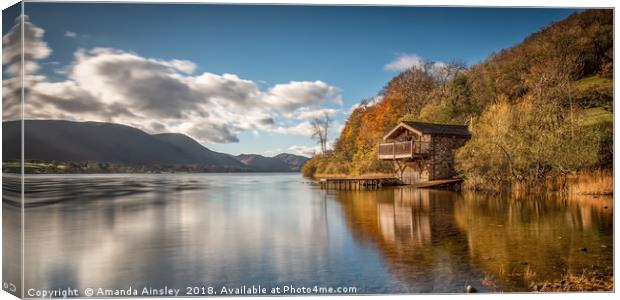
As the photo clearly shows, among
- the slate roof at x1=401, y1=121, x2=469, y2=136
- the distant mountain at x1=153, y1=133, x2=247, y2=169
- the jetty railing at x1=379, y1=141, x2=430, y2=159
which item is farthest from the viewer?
the jetty railing at x1=379, y1=141, x2=430, y2=159

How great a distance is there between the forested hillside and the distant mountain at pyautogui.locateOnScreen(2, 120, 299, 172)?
3.50 m

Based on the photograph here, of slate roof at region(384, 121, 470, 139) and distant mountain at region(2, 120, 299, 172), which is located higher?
A: slate roof at region(384, 121, 470, 139)

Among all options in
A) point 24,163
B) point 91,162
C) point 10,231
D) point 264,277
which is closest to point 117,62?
point 24,163

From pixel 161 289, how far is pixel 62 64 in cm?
336

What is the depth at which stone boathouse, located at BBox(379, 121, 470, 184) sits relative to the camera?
18.8 metres

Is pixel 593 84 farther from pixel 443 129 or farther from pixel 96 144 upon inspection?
pixel 96 144

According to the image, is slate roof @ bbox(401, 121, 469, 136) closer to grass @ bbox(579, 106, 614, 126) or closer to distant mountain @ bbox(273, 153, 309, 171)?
grass @ bbox(579, 106, 614, 126)

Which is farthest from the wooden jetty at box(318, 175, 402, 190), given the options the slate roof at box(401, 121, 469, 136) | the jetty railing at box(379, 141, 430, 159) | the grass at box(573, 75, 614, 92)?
the grass at box(573, 75, 614, 92)

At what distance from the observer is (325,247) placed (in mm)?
7516

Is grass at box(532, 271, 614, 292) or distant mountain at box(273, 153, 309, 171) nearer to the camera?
grass at box(532, 271, 614, 292)

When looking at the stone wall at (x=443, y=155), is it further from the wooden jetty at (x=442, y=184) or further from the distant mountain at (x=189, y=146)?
the distant mountain at (x=189, y=146)

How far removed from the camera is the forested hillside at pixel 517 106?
36.1 feet

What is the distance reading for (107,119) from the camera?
819 cm

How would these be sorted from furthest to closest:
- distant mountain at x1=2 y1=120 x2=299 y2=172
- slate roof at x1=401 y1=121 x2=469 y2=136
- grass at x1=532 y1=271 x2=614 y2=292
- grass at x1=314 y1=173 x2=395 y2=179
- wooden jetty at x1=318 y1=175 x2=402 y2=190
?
grass at x1=314 y1=173 x2=395 y2=179 → wooden jetty at x1=318 y1=175 x2=402 y2=190 → slate roof at x1=401 y1=121 x2=469 y2=136 → distant mountain at x1=2 y1=120 x2=299 y2=172 → grass at x1=532 y1=271 x2=614 y2=292
